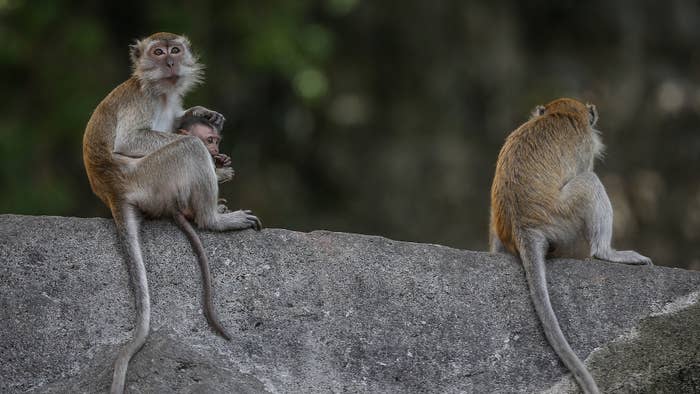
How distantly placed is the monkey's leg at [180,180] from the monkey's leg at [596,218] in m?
2.39

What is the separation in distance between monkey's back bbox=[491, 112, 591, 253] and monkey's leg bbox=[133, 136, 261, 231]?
6.59 feet

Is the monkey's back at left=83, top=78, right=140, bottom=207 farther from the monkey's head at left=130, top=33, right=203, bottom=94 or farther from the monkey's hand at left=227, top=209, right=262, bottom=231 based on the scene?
the monkey's hand at left=227, top=209, right=262, bottom=231

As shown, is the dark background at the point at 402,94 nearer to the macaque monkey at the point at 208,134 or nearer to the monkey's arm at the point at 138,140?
the macaque monkey at the point at 208,134

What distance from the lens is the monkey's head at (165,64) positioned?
815 cm

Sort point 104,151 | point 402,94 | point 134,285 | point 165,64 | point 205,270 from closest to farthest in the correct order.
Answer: point 134,285
point 205,270
point 104,151
point 165,64
point 402,94

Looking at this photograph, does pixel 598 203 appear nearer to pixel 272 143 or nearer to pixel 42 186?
pixel 42 186

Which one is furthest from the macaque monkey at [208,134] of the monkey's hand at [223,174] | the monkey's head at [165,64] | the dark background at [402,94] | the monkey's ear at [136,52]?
the dark background at [402,94]

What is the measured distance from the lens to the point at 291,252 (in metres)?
7.70

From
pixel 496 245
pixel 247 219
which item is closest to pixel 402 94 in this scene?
pixel 496 245

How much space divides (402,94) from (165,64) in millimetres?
10225

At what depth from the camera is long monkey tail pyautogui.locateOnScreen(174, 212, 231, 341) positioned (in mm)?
7238

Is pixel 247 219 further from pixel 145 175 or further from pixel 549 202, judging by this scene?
pixel 549 202

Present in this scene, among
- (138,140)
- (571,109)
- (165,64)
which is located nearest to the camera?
(138,140)

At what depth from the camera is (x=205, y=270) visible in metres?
7.38
